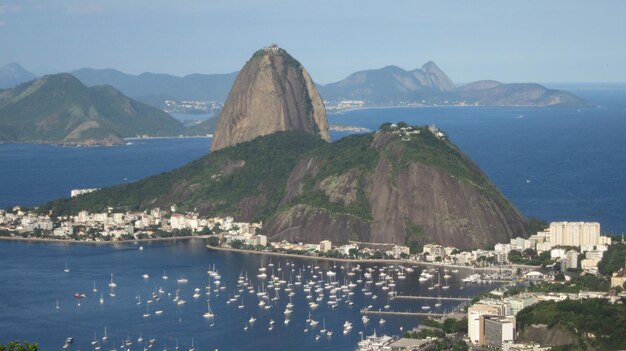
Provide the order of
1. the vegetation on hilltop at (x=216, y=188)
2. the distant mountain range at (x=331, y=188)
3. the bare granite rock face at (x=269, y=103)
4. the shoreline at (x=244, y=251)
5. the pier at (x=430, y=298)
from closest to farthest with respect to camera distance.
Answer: the pier at (x=430, y=298)
the shoreline at (x=244, y=251)
the distant mountain range at (x=331, y=188)
the vegetation on hilltop at (x=216, y=188)
the bare granite rock face at (x=269, y=103)

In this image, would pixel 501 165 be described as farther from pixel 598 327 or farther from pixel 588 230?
pixel 598 327

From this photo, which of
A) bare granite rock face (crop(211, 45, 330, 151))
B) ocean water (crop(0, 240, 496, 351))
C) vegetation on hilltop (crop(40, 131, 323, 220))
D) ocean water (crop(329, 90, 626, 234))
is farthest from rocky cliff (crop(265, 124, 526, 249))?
bare granite rock face (crop(211, 45, 330, 151))

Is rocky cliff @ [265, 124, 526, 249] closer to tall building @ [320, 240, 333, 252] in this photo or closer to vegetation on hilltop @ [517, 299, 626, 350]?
tall building @ [320, 240, 333, 252]

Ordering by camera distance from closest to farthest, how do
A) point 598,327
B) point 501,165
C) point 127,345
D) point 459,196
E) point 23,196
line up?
point 598,327, point 127,345, point 459,196, point 23,196, point 501,165

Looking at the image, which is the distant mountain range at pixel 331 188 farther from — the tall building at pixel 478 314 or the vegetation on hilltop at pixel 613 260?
the tall building at pixel 478 314

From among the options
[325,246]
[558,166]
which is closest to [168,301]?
[325,246]

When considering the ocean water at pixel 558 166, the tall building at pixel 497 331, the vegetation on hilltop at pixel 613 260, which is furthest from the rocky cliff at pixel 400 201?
the tall building at pixel 497 331

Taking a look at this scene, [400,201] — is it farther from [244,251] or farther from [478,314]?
[478,314]

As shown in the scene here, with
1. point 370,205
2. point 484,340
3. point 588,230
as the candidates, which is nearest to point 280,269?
point 370,205
